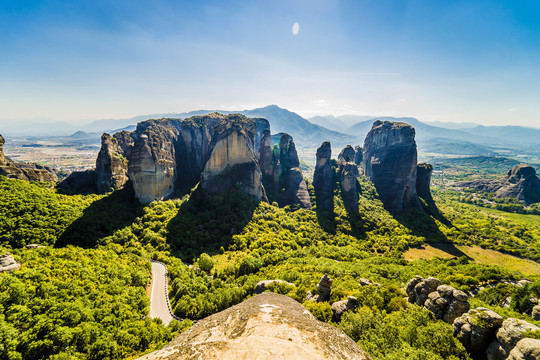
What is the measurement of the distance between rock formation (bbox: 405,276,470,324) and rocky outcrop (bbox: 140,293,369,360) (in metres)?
8.66

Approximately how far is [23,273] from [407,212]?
80.0 metres

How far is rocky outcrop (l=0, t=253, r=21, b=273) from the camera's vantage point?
20.4 m

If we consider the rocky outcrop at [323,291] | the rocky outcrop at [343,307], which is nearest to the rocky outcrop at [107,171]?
the rocky outcrop at [323,291]

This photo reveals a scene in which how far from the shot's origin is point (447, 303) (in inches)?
623

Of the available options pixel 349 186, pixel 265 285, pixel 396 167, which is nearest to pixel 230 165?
pixel 265 285

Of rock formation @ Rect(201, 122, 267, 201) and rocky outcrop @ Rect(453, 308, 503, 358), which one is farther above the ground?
rock formation @ Rect(201, 122, 267, 201)

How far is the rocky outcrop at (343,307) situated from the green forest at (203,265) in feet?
2.65

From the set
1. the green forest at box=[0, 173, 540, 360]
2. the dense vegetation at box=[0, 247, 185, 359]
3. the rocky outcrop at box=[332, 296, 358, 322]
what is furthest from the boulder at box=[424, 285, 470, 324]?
the dense vegetation at box=[0, 247, 185, 359]

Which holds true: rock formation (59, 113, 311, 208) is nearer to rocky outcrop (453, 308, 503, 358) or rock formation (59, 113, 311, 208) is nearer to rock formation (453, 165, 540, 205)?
rocky outcrop (453, 308, 503, 358)

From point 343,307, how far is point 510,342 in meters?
10.9

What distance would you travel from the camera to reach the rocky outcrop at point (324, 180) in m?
64.2

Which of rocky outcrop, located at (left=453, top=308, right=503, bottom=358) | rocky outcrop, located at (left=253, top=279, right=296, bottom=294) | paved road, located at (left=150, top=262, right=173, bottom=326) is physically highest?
rocky outcrop, located at (left=453, top=308, right=503, bottom=358)

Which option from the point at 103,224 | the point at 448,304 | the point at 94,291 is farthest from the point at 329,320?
the point at 103,224

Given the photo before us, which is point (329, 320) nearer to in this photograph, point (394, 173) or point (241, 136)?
point (241, 136)
